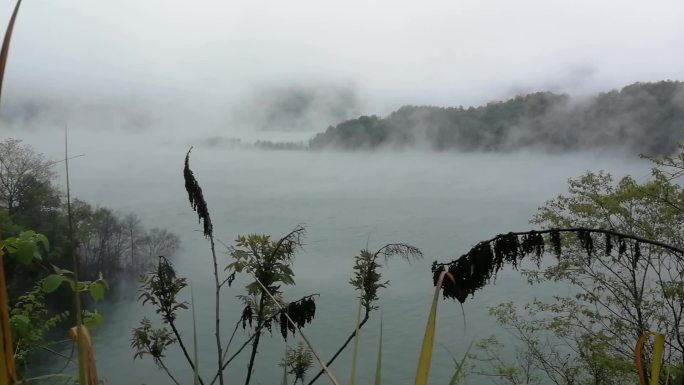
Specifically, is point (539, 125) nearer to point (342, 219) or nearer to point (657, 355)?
point (342, 219)

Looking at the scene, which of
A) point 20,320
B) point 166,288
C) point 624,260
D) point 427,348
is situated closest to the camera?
point 427,348

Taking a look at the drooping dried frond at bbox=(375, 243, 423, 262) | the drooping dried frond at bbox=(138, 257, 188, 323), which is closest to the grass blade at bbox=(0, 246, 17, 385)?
the drooping dried frond at bbox=(375, 243, 423, 262)

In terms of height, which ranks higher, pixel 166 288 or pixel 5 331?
pixel 5 331

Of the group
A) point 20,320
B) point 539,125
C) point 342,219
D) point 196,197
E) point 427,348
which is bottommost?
point 342,219

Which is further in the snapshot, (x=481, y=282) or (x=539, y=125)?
(x=539, y=125)

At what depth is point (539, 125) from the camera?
333 feet

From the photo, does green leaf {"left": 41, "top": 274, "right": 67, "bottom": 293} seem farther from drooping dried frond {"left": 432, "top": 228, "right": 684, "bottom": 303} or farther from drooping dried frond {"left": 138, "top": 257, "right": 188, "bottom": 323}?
→ drooping dried frond {"left": 138, "top": 257, "right": 188, "bottom": 323}

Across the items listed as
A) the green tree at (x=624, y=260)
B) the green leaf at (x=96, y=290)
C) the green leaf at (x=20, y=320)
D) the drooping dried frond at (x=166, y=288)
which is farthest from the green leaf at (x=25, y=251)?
the green tree at (x=624, y=260)

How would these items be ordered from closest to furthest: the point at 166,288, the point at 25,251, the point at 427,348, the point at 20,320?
1. the point at 427,348
2. the point at 25,251
3. the point at 20,320
4. the point at 166,288

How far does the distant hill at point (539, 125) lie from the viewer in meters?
55.1

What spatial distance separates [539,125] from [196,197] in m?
108

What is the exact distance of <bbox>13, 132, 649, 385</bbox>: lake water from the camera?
111 feet

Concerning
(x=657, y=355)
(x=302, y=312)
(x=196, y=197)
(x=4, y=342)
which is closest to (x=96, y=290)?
(x=196, y=197)

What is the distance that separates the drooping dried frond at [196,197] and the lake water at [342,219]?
26 centimetres
